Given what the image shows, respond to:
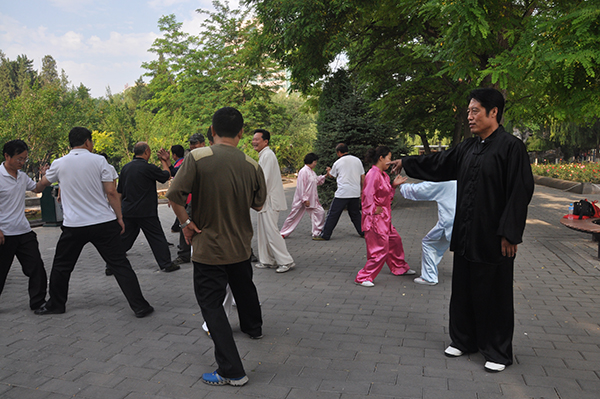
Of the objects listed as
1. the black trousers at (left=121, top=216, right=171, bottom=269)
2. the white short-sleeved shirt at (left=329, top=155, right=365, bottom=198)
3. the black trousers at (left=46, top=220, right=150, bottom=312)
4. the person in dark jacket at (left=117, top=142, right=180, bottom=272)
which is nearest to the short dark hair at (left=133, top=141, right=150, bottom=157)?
the person in dark jacket at (left=117, top=142, right=180, bottom=272)

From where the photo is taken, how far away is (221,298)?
351cm

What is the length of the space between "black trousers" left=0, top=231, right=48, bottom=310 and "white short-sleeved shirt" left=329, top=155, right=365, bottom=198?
5484mm

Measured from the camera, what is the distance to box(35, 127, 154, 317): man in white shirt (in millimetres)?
4715

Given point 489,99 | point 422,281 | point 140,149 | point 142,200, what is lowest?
point 422,281

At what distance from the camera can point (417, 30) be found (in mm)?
12828

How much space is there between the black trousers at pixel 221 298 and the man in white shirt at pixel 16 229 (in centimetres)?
273

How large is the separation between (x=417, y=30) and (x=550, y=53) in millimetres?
6834

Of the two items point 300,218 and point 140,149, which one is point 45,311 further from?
point 300,218

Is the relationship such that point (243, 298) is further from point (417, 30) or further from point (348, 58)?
point (348, 58)

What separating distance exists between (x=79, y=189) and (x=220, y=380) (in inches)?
104

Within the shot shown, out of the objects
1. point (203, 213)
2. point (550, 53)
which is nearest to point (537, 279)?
point (550, 53)

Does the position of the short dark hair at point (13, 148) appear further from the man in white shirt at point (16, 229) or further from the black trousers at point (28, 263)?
the black trousers at point (28, 263)

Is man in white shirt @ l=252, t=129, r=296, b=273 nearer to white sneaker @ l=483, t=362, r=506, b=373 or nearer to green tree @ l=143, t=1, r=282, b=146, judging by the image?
white sneaker @ l=483, t=362, r=506, b=373

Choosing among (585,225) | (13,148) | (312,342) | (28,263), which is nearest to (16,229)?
(28,263)
